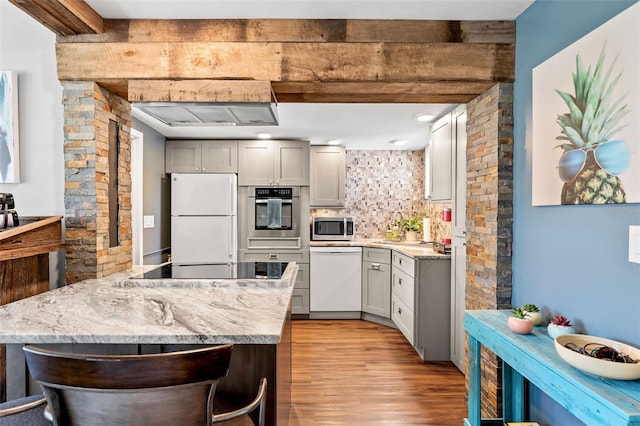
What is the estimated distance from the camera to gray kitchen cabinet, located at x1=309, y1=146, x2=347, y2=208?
4.78 meters

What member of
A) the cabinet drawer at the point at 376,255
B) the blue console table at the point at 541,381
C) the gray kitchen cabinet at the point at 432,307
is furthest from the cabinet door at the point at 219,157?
the blue console table at the point at 541,381

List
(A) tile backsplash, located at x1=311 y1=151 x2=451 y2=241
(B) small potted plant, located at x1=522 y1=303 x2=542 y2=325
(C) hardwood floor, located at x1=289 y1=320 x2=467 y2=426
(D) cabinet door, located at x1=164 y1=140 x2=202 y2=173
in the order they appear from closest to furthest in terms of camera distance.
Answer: (B) small potted plant, located at x1=522 y1=303 x2=542 y2=325
(C) hardwood floor, located at x1=289 y1=320 x2=467 y2=426
(D) cabinet door, located at x1=164 y1=140 x2=202 y2=173
(A) tile backsplash, located at x1=311 y1=151 x2=451 y2=241

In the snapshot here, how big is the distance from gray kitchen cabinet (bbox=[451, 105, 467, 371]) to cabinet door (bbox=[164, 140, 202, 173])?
2939mm

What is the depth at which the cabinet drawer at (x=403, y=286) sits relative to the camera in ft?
11.1

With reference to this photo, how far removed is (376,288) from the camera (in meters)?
4.31

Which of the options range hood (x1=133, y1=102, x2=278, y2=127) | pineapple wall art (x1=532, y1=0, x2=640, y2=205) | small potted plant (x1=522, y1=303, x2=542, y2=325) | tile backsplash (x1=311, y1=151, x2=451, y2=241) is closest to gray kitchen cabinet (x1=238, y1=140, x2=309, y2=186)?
tile backsplash (x1=311, y1=151, x2=451, y2=241)

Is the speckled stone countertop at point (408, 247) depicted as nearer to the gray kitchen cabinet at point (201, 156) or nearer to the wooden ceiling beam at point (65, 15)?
the gray kitchen cabinet at point (201, 156)

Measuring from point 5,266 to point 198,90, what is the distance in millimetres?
1300

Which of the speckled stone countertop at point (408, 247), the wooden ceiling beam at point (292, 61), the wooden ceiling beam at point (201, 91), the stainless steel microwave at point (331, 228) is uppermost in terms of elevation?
the wooden ceiling beam at point (292, 61)

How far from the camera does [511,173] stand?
2.06 m

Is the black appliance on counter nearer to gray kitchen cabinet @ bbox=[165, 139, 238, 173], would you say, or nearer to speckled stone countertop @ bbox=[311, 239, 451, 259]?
gray kitchen cabinet @ bbox=[165, 139, 238, 173]

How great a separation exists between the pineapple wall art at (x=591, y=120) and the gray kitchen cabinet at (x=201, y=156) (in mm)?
3420

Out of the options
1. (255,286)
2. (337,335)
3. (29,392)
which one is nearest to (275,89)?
(255,286)

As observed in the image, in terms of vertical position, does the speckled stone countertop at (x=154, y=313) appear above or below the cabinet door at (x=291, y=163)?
below
